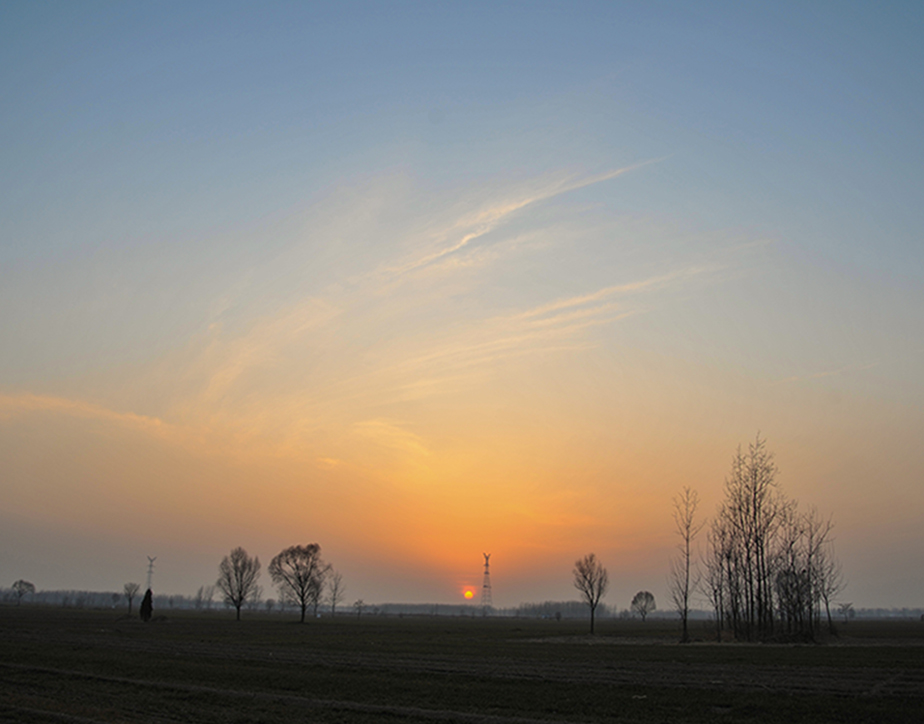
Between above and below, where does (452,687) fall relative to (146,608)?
above

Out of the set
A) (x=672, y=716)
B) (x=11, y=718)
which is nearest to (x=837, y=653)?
(x=672, y=716)

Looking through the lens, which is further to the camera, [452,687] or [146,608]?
[146,608]

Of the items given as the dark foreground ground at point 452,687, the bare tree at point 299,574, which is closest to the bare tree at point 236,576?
the bare tree at point 299,574

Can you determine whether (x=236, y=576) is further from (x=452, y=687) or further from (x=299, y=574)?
(x=452, y=687)

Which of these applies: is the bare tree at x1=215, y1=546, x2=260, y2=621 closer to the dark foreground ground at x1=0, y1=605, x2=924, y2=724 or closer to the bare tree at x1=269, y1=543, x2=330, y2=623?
the bare tree at x1=269, y1=543, x2=330, y2=623

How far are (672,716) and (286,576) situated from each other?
99.9 m

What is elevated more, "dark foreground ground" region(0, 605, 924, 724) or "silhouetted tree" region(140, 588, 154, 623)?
"dark foreground ground" region(0, 605, 924, 724)

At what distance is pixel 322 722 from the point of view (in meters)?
16.6

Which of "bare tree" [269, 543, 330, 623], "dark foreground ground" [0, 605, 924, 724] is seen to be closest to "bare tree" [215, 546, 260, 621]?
"bare tree" [269, 543, 330, 623]

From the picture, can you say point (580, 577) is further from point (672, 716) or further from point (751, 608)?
point (672, 716)

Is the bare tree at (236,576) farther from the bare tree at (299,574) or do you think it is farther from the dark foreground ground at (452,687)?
the dark foreground ground at (452,687)

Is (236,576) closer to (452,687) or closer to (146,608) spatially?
(146,608)

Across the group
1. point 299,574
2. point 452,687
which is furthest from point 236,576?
point 452,687

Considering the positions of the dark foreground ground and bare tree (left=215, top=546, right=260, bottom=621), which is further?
bare tree (left=215, top=546, right=260, bottom=621)
